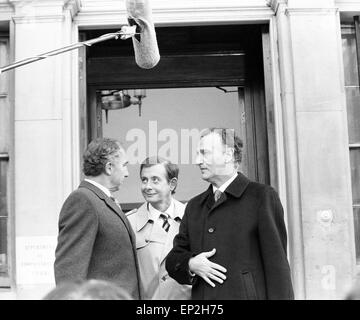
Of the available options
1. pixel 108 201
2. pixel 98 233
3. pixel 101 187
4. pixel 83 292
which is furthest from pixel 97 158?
pixel 83 292

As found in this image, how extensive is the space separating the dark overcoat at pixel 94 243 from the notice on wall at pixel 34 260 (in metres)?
1.84

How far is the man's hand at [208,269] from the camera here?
4164mm

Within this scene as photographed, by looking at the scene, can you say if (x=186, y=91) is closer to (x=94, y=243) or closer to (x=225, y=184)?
(x=225, y=184)

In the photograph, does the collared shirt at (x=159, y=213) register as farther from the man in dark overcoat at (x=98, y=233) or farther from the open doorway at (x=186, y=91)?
the open doorway at (x=186, y=91)

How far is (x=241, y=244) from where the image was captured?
13.8 ft

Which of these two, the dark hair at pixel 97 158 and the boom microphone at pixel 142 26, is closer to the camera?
the dark hair at pixel 97 158

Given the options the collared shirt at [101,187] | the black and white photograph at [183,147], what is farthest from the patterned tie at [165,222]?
the collared shirt at [101,187]

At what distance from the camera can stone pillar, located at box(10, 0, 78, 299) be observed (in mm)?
5953

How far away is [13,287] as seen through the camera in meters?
6.06

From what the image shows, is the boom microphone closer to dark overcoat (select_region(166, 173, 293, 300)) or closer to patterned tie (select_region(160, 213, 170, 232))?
patterned tie (select_region(160, 213, 170, 232))

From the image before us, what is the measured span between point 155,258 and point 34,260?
1465 millimetres

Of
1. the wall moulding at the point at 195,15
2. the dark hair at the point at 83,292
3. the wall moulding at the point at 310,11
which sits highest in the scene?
the wall moulding at the point at 195,15

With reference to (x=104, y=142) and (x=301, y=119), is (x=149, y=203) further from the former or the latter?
(x=301, y=119)

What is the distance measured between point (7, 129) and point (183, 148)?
6.04 feet
